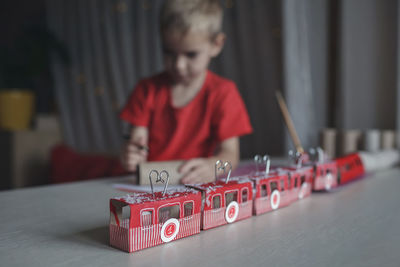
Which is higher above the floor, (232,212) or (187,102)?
(187,102)

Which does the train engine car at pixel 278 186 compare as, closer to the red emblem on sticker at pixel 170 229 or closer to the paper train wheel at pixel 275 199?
the paper train wheel at pixel 275 199

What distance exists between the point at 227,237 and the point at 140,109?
64cm

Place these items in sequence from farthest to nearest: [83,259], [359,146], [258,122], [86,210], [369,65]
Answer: [258,122] < [369,65] < [359,146] < [86,210] < [83,259]

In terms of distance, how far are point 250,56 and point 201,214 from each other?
3.79 ft

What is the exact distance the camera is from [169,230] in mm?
361

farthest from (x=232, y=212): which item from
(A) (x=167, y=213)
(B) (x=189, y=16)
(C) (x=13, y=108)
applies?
(C) (x=13, y=108)

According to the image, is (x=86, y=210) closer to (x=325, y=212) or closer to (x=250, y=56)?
(x=325, y=212)

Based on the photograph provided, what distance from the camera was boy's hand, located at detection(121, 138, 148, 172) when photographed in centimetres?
77

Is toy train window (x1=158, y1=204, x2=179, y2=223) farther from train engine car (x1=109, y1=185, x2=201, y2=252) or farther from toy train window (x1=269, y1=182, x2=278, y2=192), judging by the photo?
toy train window (x1=269, y1=182, x2=278, y2=192)

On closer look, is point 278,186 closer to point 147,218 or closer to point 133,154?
point 147,218

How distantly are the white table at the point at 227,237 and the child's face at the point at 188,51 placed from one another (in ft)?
1.24

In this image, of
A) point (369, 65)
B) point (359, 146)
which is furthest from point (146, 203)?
point (369, 65)

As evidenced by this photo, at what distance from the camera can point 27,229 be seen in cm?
40

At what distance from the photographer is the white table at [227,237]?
0.32 m
